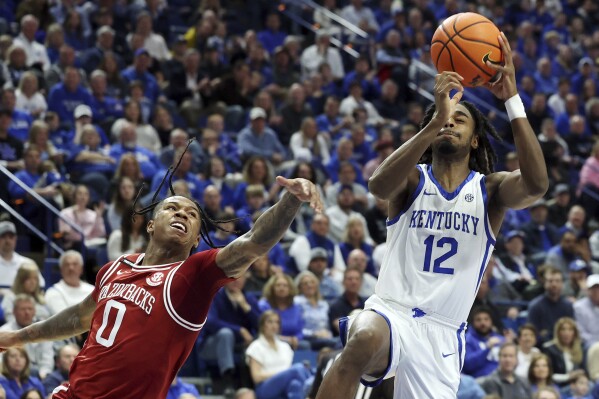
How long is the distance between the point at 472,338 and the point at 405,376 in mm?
6488

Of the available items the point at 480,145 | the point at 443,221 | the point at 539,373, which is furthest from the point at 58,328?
the point at 539,373

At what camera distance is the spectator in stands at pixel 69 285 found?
11.4 m

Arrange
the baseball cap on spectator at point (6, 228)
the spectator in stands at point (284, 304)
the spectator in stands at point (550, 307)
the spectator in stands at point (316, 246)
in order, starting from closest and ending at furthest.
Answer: the baseball cap on spectator at point (6, 228)
the spectator in stands at point (284, 304)
the spectator in stands at point (550, 307)
the spectator in stands at point (316, 246)

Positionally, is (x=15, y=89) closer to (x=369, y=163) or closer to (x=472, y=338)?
(x=369, y=163)

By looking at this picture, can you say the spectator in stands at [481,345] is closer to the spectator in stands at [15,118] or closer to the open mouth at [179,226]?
the spectator in stands at [15,118]

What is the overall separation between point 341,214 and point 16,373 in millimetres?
6301

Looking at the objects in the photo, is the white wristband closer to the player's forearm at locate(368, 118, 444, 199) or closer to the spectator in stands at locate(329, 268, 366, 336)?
the player's forearm at locate(368, 118, 444, 199)

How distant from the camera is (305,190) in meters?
5.61

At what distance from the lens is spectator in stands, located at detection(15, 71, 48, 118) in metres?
15.2

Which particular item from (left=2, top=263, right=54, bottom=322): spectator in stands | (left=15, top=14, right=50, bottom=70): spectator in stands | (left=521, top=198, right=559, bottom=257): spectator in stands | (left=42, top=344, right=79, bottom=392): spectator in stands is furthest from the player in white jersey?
(left=15, top=14, right=50, bottom=70): spectator in stands

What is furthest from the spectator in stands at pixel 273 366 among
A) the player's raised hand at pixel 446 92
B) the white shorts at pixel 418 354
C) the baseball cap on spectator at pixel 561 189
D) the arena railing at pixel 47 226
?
the baseball cap on spectator at pixel 561 189

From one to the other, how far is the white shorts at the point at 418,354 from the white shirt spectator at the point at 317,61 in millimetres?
13278

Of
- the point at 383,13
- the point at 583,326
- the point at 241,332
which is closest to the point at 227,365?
the point at 241,332

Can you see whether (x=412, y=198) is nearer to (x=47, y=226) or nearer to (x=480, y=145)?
(x=480, y=145)
